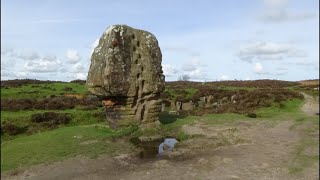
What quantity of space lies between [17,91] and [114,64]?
31.0 meters

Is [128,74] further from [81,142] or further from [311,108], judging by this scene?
[311,108]

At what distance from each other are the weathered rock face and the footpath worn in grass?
2390mm

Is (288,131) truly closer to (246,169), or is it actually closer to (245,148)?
(245,148)

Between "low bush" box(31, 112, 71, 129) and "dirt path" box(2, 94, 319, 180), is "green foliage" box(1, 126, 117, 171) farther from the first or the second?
"low bush" box(31, 112, 71, 129)

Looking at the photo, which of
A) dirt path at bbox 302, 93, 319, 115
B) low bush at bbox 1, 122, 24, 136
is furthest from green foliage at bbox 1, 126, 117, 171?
dirt path at bbox 302, 93, 319, 115

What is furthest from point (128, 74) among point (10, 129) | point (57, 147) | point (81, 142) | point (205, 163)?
point (10, 129)

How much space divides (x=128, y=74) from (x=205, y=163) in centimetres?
1039

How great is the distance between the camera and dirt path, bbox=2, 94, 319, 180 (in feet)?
58.2

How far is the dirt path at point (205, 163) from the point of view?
17.8 m

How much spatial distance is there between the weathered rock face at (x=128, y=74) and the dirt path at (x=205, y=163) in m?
5.07

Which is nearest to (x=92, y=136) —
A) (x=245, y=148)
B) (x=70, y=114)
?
(x=245, y=148)

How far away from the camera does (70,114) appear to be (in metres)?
37.1

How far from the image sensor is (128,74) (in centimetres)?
2758


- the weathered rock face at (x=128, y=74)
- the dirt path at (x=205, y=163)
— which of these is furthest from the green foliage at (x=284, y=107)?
the weathered rock face at (x=128, y=74)
